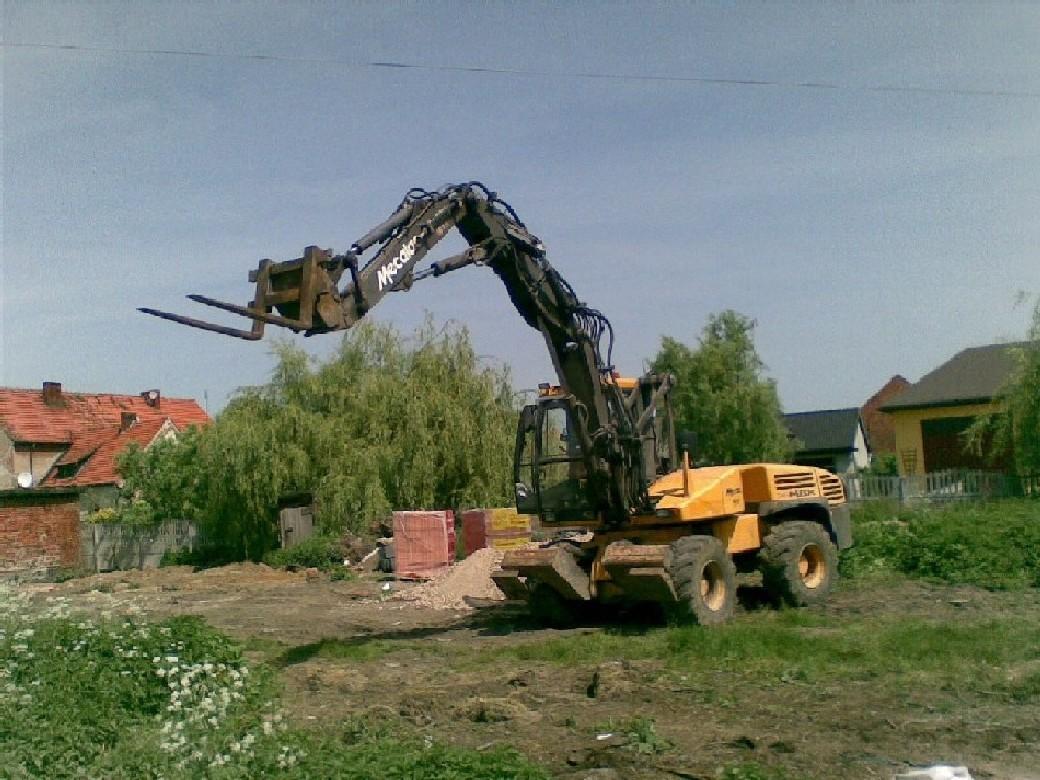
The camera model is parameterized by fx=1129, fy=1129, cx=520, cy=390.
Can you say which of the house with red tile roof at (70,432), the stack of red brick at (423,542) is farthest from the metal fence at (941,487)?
the house with red tile roof at (70,432)

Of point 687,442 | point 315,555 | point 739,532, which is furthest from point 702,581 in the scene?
point 315,555

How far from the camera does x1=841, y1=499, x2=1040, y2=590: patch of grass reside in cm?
1664

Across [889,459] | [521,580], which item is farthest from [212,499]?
[889,459]

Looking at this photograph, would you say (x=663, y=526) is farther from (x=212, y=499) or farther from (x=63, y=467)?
(x=63, y=467)

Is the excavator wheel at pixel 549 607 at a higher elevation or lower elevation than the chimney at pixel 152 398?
lower

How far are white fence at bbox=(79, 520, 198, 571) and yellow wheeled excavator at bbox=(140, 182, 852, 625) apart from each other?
1995cm

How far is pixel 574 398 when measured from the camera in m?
13.5

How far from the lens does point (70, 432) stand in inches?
1969

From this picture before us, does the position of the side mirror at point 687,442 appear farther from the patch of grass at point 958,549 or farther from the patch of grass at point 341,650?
the patch of grass at point 958,549

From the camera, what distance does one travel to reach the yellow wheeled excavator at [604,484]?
1262cm

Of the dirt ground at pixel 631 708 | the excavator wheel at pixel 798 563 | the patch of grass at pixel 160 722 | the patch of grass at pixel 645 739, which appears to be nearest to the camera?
the patch of grass at pixel 160 722

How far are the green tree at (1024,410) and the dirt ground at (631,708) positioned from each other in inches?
587

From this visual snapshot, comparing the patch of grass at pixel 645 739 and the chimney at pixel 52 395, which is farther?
the chimney at pixel 52 395

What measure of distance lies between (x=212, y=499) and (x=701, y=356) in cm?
1904
